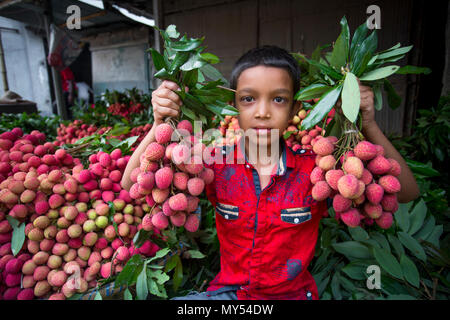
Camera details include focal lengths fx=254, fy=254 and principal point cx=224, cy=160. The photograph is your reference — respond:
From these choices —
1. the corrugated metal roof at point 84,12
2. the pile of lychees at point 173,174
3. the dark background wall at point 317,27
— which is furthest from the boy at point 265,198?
the corrugated metal roof at point 84,12

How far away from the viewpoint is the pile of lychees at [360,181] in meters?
0.54

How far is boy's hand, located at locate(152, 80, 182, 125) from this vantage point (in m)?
0.59

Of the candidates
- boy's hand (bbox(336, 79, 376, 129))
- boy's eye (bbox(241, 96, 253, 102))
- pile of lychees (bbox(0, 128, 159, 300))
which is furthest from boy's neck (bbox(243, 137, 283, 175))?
pile of lychees (bbox(0, 128, 159, 300))

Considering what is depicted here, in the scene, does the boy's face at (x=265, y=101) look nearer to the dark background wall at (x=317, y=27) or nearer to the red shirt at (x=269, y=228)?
the red shirt at (x=269, y=228)

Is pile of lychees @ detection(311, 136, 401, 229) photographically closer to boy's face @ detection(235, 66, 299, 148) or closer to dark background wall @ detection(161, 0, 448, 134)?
boy's face @ detection(235, 66, 299, 148)

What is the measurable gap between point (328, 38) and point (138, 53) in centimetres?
487

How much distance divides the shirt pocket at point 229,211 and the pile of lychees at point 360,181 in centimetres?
27

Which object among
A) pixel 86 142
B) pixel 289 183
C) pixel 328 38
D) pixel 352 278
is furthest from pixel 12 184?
pixel 328 38

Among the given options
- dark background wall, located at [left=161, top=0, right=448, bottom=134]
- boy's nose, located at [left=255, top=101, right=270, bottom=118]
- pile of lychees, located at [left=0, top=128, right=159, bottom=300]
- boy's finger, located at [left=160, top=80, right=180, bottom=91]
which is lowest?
pile of lychees, located at [left=0, top=128, right=159, bottom=300]

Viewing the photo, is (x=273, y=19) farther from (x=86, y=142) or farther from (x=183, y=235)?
(x=183, y=235)

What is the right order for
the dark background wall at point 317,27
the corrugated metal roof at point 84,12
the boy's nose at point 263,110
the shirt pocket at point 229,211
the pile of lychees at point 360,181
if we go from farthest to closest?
the corrugated metal roof at point 84,12 < the dark background wall at point 317,27 < the shirt pocket at point 229,211 < the boy's nose at point 263,110 < the pile of lychees at point 360,181

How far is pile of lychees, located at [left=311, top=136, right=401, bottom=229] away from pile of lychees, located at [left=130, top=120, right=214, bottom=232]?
28 centimetres

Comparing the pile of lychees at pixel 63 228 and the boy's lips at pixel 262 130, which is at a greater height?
the boy's lips at pixel 262 130

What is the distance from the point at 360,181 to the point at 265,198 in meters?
0.30
